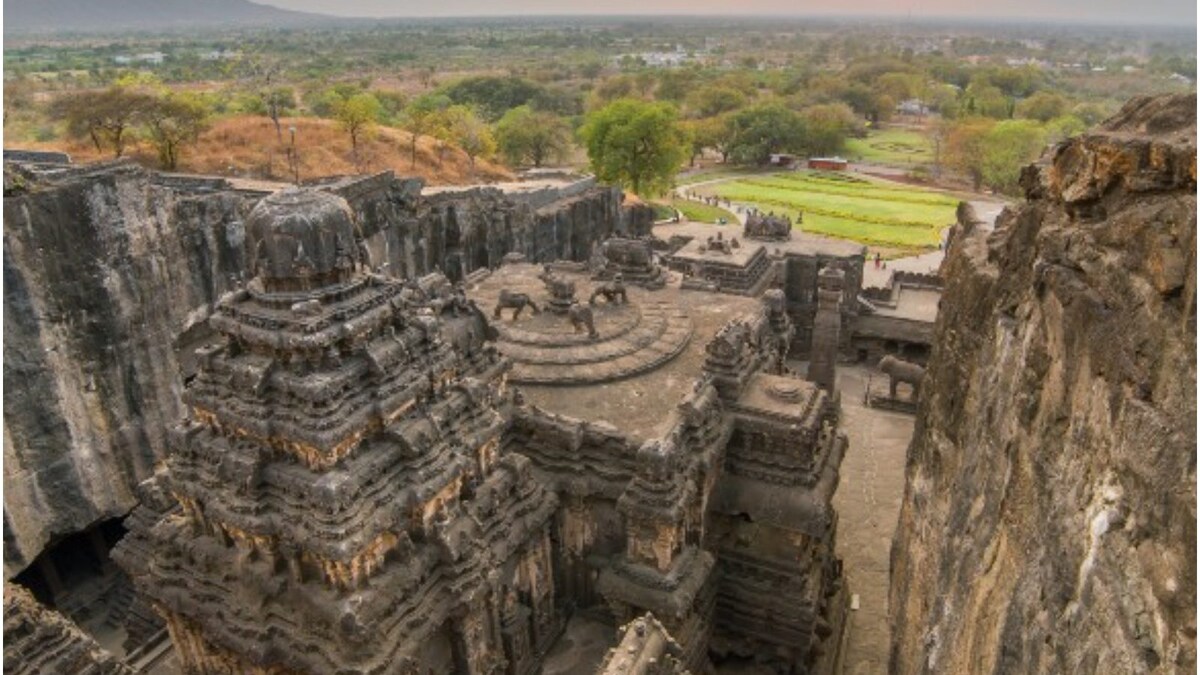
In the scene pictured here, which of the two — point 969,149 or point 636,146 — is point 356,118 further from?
point 969,149

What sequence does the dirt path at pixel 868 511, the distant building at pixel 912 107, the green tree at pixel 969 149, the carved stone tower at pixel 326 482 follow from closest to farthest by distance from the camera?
the carved stone tower at pixel 326 482, the dirt path at pixel 868 511, the green tree at pixel 969 149, the distant building at pixel 912 107

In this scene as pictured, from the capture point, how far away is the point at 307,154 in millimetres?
56000

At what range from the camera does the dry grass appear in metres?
51.2

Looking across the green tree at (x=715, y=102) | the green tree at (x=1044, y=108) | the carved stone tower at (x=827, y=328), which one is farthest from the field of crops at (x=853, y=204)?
the carved stone tower at (x=827, y=328)

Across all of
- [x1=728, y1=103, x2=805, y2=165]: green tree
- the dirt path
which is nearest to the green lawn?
[x1=728, y1=103, x2=805, y2=165]: green tree

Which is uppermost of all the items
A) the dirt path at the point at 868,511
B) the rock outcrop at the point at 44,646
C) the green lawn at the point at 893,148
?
the rock outcrop at the point at 44,646

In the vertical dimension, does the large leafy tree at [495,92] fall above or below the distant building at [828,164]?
above

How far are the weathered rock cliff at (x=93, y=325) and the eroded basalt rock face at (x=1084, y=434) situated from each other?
17628 millimetres

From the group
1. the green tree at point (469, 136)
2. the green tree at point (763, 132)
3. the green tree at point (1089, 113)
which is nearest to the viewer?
A: the green tree at point (469, 136)

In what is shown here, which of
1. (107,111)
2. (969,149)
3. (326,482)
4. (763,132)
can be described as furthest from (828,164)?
(326,482)

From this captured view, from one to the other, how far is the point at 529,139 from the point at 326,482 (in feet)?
207

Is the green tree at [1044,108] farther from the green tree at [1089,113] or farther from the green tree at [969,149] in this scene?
the green tree at [969,149]

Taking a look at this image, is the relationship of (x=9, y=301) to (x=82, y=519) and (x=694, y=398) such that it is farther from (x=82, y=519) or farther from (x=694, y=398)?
(x=694, y=398)

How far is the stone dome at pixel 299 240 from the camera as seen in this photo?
1177 cm
